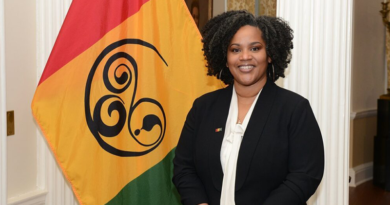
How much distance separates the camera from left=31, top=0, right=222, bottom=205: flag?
199 centimetres

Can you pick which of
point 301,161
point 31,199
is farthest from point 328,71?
point 31,199

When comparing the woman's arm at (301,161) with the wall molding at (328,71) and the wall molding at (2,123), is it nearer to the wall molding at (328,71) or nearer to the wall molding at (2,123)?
the wall molding at (328,71)

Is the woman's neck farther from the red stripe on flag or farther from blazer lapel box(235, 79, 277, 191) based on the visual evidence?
the red stripe on flag

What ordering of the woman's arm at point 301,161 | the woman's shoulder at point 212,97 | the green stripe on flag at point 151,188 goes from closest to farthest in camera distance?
the woman's arm at point 301,161
the woman's shoulder at point 212,97
the green stripe on flag at point 151,188

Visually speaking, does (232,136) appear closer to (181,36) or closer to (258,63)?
(258,63)

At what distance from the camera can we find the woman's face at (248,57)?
163 cm

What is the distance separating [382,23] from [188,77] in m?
4.44

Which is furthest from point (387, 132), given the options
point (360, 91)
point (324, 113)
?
point (324, 113)

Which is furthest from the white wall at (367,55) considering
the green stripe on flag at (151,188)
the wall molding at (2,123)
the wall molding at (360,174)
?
the wall molding at (2,123)

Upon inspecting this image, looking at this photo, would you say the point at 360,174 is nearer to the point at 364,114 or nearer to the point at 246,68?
the point at 364,114

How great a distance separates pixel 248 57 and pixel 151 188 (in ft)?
2.84

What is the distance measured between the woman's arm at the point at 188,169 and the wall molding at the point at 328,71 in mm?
550

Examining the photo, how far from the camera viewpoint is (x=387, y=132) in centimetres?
516

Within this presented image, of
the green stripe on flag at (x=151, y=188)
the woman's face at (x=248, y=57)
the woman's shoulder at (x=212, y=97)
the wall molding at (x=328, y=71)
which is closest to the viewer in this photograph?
the woman's face at (x=248, y=57)
